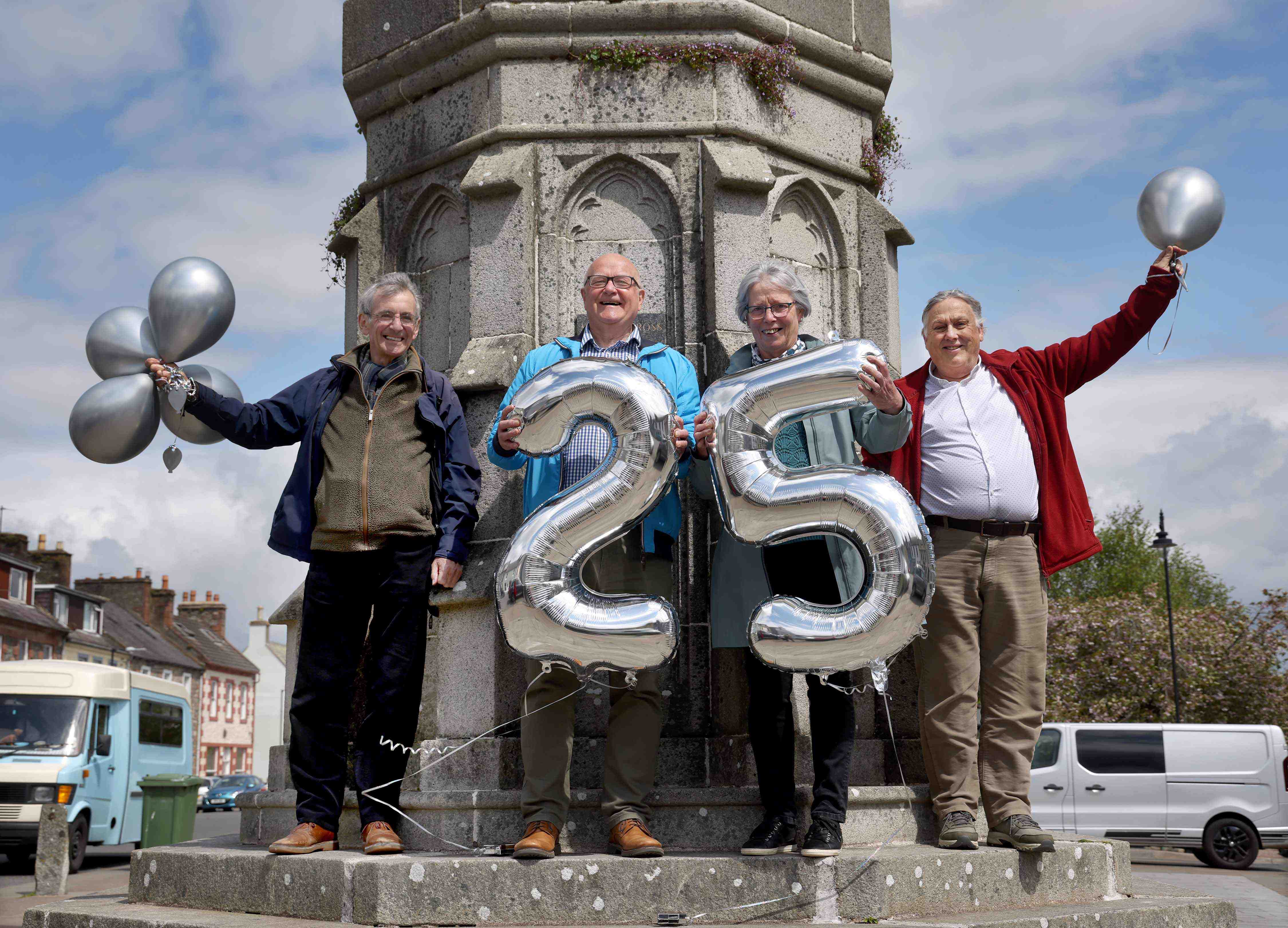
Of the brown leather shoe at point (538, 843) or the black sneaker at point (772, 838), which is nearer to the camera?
the brown leather shoe at point (538, 843)

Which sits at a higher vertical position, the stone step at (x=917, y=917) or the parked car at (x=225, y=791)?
the stone step at (x=917, y=917)

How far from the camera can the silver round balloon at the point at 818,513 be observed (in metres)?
4.29

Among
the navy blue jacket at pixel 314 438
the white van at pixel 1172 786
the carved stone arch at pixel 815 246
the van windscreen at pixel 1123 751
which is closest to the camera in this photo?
the navy blue jacket at pixel 314 438

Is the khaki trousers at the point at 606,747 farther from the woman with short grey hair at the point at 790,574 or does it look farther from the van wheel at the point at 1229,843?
the van wheel at the point at 1229,843

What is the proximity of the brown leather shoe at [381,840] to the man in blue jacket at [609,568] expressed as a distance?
50 centimetres

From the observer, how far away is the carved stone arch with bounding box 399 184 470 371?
6.20 meters

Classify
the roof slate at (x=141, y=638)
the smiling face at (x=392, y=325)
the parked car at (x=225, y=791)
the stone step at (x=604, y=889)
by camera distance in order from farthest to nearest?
1. the roof slate at (x=141, y=638)
2. the parked car at (x=225, y=791)
3. the smiling face at (x=392, y=325)
4. the stone step at (x=604, y=889)

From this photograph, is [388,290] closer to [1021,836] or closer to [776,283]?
[776,283]

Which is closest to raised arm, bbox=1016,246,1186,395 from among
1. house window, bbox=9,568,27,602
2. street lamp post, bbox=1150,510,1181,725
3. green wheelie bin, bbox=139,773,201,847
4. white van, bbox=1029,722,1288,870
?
green wheelie bin, bbox=139,773,201,847

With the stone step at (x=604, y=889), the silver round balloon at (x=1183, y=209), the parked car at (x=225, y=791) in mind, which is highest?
the silver round balloon at (x=1183, y=209)

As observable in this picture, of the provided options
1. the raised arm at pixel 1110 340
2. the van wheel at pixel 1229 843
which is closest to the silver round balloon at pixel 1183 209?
the raised arm at pixel 1110 340

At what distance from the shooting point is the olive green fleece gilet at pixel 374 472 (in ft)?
15.5

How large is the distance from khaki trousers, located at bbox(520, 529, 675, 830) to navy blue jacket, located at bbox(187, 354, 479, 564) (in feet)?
2.04

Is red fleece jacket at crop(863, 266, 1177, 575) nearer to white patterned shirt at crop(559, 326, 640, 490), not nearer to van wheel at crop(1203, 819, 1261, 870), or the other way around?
white patterned shirt at crop(559, 326, 640, 490)
